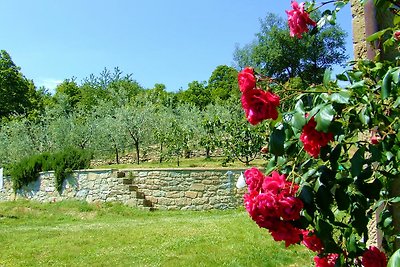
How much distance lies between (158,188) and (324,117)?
1121 centimetres

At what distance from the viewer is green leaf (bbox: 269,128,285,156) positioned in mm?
1286

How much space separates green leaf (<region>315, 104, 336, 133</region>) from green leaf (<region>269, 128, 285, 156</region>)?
0.13 metres

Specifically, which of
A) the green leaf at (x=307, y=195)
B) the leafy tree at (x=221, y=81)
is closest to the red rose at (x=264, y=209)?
the green leaf at (x=307, y=195)

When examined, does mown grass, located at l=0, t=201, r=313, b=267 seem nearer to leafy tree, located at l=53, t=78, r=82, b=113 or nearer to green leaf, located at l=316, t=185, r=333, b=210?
green leaf, located at l=316, t=185, r=333, b=210

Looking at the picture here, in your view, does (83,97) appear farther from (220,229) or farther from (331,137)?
(331,137)

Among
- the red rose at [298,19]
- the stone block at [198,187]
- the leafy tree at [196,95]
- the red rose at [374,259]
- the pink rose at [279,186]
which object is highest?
the leafy tree at [196,95]

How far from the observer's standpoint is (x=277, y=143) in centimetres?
129

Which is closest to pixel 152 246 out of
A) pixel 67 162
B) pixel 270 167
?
pixel 270 167

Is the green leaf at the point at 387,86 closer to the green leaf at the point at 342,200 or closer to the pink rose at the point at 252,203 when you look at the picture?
the green leaf at the point at 342,200

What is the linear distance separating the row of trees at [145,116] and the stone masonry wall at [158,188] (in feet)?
6.19

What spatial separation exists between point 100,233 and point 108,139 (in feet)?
49.0

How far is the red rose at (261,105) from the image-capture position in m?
1.29

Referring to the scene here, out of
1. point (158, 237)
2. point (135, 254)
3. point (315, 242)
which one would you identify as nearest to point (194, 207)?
point (158, 237)

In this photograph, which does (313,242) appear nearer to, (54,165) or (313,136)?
(313,136)
